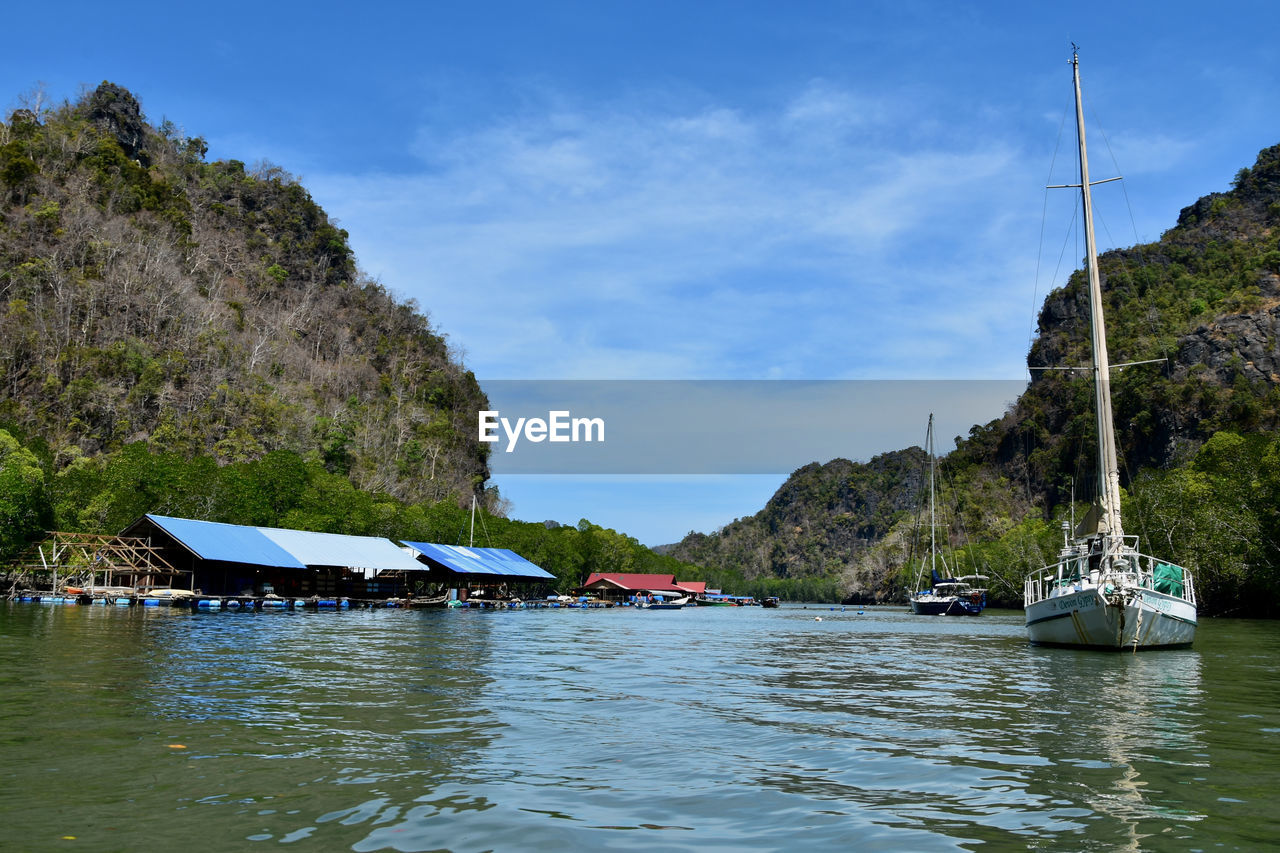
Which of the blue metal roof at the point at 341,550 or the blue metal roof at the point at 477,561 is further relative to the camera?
the blue metal roof at the point at 477,561

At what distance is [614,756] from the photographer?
11.2 m

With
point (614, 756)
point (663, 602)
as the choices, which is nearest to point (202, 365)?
point (663, 602)

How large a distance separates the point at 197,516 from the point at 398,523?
25.1 m

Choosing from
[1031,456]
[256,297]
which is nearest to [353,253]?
[256,297]

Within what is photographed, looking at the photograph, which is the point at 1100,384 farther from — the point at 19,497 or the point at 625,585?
the point at 625,585

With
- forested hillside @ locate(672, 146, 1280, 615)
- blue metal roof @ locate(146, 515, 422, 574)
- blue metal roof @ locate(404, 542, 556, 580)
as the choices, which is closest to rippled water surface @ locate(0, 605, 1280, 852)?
blue metal roof @ locate(146, 515, 422, 574)

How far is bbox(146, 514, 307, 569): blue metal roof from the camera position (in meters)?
53.1

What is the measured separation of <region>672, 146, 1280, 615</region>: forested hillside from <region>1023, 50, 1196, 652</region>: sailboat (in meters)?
16.8

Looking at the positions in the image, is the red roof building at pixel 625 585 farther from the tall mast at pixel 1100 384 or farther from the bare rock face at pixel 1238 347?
the tall mast at pixel 1100 384

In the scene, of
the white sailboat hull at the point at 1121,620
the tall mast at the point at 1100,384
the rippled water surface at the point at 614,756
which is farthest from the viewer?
the tall mast at the point at 1100,384

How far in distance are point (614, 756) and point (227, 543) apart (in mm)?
52154

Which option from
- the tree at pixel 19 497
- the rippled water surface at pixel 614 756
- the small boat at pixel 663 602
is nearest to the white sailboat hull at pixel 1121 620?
the rippled water surface at pixel 614 756

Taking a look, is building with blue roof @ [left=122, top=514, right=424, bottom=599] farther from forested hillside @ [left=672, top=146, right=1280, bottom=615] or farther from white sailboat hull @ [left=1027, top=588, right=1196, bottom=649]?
forested hillside @ [left=672, top=146, right=1280, bottom=615]

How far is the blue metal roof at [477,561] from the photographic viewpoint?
76625 millimetres
